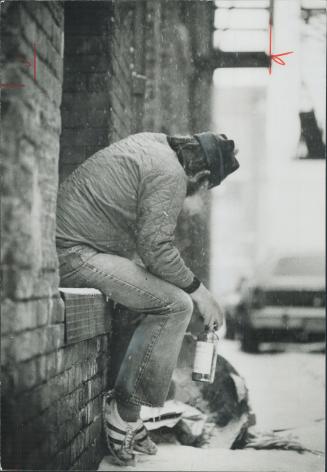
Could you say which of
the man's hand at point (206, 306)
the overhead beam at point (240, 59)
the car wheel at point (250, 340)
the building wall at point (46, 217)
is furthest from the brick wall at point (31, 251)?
the car wheel at point (250, 340)

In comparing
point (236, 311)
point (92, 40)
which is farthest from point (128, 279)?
point (236, 311)

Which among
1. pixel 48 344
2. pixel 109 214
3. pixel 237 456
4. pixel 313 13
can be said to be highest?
pixel 313 13

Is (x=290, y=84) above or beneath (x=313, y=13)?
beneath

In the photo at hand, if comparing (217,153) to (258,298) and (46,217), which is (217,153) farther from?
(258,298)

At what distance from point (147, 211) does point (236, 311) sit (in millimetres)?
7175

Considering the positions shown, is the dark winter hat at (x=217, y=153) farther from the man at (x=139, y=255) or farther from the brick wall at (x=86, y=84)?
the brick wall at (x=86, y=84)

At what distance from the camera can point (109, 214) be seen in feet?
10.6

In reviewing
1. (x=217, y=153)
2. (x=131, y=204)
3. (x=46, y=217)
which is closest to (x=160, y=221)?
(x=131, y=204)

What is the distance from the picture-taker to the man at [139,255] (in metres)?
3.13

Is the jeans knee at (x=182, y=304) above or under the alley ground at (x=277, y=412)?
above

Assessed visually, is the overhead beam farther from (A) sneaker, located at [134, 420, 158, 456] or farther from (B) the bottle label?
(A) sneaker, located at [134, 420, 158, 456]

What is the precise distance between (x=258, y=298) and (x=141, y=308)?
5.46 m

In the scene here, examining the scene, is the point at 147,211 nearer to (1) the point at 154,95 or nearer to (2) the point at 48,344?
(2) the point at 48,344

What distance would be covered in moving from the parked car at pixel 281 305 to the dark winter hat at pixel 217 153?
5.09 meters
